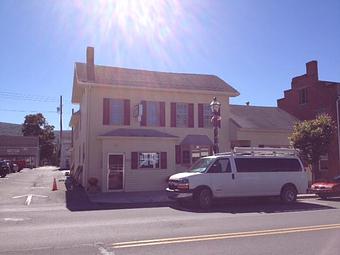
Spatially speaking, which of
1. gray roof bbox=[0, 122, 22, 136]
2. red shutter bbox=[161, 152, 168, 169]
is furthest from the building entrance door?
gray roof bbox=[0, 122, 22, 136]

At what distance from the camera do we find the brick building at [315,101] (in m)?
32.7

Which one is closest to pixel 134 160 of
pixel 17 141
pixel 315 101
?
pixel 315 101

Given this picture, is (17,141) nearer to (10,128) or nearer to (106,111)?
(10,128)

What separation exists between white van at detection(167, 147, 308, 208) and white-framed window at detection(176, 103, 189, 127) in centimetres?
870

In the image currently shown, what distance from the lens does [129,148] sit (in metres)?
24.3

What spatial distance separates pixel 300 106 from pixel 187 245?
30.3 m

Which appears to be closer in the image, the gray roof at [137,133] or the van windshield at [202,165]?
the van windshield at [202,165]

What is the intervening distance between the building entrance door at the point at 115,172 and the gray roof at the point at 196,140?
4263 mm

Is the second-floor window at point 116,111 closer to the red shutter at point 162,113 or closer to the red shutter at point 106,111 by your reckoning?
the red shutter at point 106,111

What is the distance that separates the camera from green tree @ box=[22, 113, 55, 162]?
Answer: 320 ft

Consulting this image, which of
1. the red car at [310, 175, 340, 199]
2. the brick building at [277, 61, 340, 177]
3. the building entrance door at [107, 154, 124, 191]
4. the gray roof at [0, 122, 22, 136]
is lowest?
the red car at [310, 175, 340, 199]

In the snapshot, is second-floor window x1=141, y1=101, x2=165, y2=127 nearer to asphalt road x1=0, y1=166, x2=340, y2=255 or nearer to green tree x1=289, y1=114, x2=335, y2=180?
green tree x1=289, y1=114, x2=335, y2=180

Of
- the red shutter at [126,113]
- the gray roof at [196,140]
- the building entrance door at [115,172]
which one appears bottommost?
the building entrance door at [115,172]

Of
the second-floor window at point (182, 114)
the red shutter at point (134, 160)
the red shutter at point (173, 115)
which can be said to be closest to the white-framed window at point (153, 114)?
the red shutter at point (173, 115)
